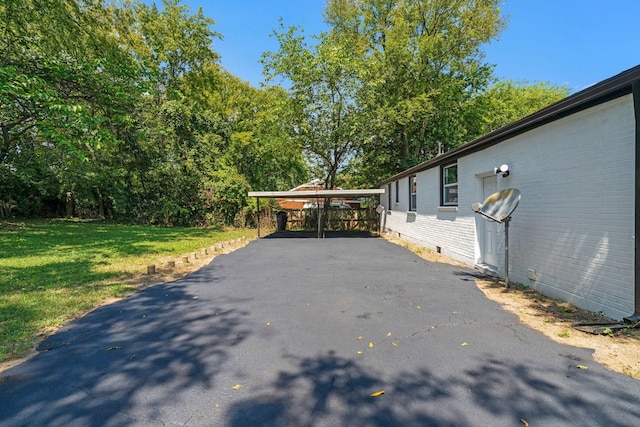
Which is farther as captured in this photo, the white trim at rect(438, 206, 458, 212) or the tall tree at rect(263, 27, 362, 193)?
the tall tree at rect(263, 27, 362, 193)

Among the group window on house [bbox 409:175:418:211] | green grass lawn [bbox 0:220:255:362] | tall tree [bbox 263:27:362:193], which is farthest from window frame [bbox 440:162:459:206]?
tall tree [bbox 263:27:362:193]

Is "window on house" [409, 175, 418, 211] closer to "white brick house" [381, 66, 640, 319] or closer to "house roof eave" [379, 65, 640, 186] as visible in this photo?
"white brick house" [381, 66, 640, 319]

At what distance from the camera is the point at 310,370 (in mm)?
2857

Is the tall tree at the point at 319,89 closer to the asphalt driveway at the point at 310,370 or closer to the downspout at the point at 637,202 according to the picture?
the asphalt driveway at the point at 310,370

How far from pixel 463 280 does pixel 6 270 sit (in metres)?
9.62

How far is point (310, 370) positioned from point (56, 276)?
6465mm

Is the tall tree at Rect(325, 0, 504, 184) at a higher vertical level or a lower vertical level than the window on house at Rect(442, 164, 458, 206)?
higher

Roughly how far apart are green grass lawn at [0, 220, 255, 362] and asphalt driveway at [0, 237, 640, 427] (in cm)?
40

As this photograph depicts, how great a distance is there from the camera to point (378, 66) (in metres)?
19.0

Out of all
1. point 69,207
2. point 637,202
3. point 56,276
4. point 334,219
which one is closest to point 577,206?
point 637,202

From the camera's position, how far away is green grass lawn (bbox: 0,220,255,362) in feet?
13.2

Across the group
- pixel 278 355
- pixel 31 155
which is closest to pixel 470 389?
pixel 278 355

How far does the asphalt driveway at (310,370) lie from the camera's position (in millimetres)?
2240

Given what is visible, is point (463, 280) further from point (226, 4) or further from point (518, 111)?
point (518, 111)
